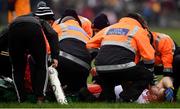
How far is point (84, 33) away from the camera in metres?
14.7

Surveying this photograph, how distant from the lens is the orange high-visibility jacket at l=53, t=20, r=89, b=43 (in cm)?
1453

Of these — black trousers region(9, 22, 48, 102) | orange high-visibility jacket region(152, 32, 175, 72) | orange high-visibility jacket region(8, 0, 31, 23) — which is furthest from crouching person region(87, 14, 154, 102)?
orange high-visibility jacket region(8, 0, 31, 23)

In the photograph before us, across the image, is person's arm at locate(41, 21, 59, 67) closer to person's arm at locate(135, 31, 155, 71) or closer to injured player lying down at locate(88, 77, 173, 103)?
injured player lying down at locate(88, 77, 173, 103)

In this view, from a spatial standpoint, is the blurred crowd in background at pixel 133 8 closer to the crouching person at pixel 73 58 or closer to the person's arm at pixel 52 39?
the crouching person at pixel 73 58

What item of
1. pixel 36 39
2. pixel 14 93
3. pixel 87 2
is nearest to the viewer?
pixel 36 39

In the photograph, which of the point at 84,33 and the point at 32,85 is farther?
the point at 84,33

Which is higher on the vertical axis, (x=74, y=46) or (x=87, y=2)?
(x=74, y=46)

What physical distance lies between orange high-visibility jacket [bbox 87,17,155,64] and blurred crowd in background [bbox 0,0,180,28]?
3017 cm

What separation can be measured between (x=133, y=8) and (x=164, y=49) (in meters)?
32.5

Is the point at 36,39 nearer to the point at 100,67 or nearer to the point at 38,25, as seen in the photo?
the point at 38,25

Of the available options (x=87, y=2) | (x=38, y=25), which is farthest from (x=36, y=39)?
(x=87, y=2)

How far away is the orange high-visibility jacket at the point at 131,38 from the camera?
13.4m

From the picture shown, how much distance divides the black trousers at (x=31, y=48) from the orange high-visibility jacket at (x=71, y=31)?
1.53 metres

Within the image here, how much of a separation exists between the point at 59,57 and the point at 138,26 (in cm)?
149
